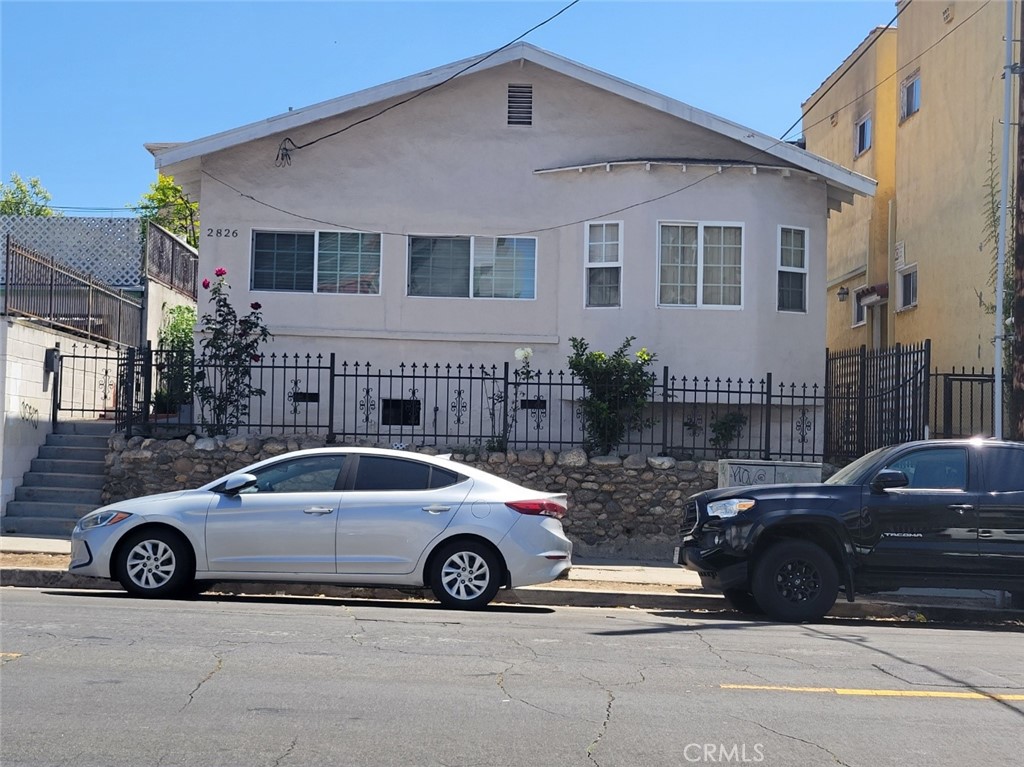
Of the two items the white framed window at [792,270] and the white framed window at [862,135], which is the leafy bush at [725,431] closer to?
the white framed window at [792,270]

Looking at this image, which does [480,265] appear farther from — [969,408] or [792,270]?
[969,408]

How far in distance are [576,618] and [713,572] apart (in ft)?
4.93

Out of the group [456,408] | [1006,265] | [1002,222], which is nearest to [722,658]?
[456,408]

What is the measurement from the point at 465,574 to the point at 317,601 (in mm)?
1754

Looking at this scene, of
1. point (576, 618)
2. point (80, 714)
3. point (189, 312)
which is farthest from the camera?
point (189, 312)

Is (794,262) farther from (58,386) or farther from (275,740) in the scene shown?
(275,740)

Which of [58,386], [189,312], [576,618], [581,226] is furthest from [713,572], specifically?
[189,312]

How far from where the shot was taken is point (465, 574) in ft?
37.1

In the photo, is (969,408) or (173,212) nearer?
(969,408)

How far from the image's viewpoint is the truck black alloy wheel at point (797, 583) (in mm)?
11531

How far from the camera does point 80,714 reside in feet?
21.6

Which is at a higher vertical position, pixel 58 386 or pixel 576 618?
pixel 58 386

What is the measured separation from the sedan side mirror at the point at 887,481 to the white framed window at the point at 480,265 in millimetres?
8311

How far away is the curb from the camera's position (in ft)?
41.4
